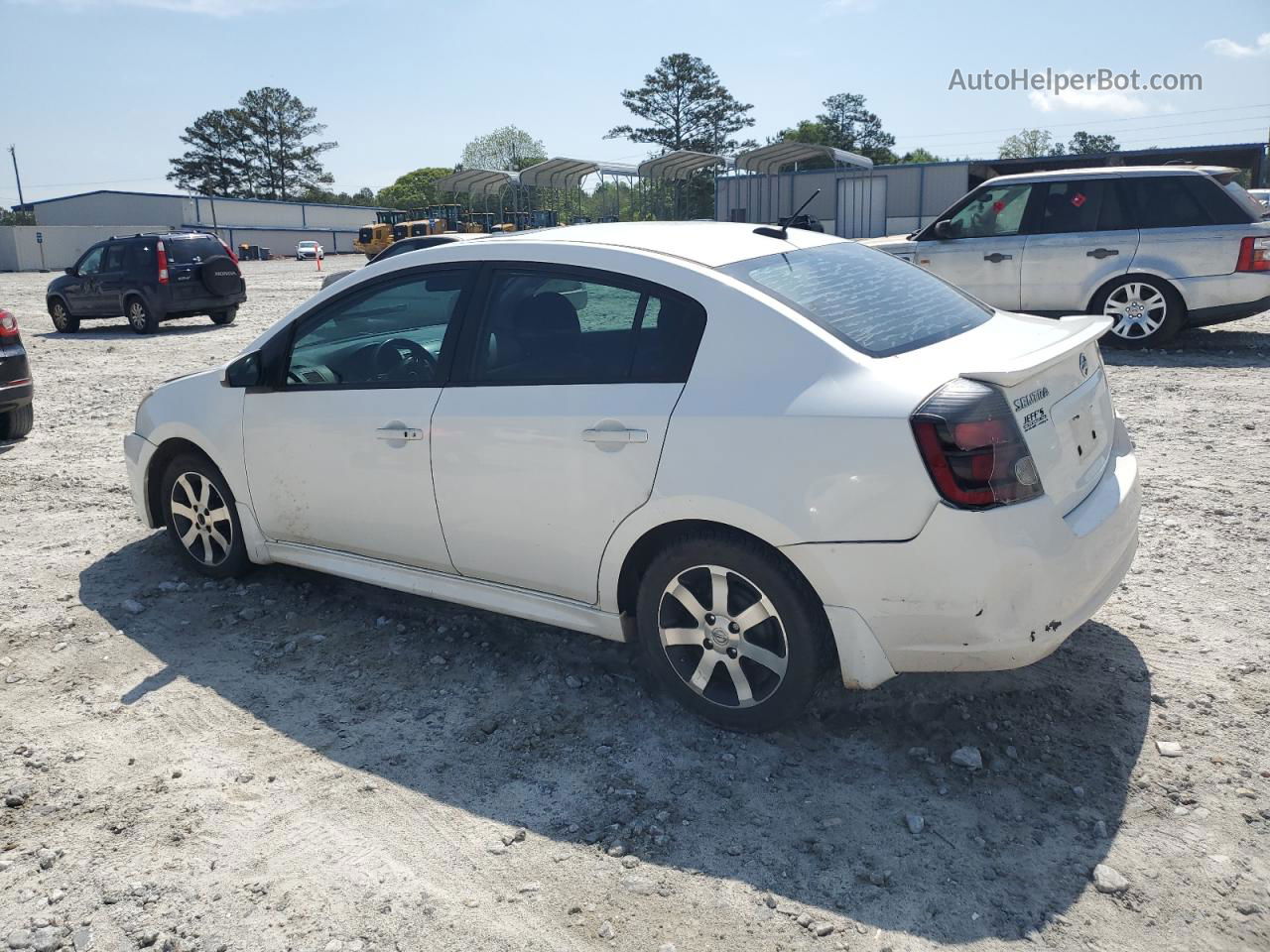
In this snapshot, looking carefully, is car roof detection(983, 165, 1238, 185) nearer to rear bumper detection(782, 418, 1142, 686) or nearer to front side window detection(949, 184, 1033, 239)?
front side window detection(949, 184, 1033, 239)

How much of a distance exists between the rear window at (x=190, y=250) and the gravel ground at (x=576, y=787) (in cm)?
1526

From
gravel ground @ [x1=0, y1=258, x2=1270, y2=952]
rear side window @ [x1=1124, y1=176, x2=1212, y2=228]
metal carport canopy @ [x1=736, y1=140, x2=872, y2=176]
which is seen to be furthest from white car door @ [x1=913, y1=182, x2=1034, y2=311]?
metal carport canopy @ [x1=736, y1=140, x2=872, y2=176]

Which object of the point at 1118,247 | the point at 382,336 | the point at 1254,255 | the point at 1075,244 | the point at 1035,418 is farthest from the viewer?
the point at 1075,244

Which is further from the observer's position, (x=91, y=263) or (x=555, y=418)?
(x=91, y=263)

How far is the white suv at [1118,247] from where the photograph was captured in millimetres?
10281

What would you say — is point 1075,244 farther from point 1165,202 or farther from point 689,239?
point 689,239

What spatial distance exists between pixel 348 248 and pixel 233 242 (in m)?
12.2

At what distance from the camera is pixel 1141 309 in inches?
428

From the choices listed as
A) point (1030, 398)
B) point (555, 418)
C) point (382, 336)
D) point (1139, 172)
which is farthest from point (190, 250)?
point (1030, 398)

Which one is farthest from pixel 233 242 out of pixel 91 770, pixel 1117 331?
pixel 91 770

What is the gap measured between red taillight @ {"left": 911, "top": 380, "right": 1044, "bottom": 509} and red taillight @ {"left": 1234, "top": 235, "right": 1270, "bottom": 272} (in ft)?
29.5

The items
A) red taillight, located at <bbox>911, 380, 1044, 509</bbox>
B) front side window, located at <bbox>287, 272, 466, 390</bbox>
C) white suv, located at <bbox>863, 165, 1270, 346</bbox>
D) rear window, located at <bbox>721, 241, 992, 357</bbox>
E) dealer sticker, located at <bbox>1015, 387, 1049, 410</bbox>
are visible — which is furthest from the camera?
white suv, located at <bbox>863, 165, 1270, 346</bbox>

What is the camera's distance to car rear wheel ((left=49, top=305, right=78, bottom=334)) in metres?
19.0

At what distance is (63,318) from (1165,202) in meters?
18.5
